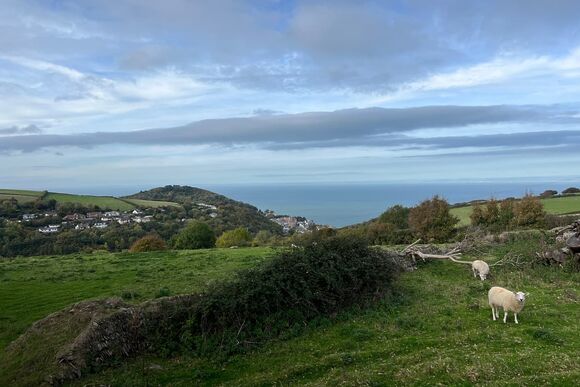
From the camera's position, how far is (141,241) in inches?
2088

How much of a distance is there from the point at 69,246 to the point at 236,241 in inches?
1055

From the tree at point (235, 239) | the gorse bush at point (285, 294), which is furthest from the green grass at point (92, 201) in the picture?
the gorse bush at point (285, 294)

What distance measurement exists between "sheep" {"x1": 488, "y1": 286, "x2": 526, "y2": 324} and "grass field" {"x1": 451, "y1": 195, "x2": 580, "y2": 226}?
43.0 m

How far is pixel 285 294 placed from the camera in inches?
598

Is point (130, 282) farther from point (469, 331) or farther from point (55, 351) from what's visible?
point (469, 331)

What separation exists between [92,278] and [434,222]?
115 feet

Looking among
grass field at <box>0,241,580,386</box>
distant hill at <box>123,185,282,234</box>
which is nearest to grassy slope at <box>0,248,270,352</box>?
grass field at <box>0,241,580,386</box>

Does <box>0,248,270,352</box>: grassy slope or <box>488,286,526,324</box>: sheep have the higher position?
<box>488,286,526,324</box>: sheep

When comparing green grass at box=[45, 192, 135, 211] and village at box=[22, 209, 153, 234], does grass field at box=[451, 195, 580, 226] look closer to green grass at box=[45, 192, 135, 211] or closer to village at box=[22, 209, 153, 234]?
village at box=[22, 209, 153, 234]

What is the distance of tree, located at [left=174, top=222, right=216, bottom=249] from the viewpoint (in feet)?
182

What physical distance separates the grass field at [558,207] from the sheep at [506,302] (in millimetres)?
42964

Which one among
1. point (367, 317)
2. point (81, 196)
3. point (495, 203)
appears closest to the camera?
point (367, 317)

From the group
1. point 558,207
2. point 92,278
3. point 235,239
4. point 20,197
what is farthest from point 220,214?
point 92,278

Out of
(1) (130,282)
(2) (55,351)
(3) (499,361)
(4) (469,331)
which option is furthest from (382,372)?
(1) (130,282)
